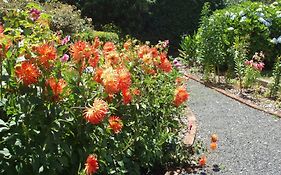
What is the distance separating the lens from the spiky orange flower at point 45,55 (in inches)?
98.2

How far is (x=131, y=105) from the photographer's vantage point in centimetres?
343

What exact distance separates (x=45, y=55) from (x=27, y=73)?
144mm

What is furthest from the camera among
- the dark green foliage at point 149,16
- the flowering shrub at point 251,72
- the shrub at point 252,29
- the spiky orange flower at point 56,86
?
the dark green foliage at point 149,16

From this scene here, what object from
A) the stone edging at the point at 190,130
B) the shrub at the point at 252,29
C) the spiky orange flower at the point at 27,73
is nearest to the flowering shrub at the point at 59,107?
the spiky orange flower at the point at 27,73

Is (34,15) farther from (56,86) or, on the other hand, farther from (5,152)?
(5,152)

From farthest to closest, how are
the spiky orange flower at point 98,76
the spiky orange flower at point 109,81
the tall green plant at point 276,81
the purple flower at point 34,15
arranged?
1. the tall green plant at point 276,81
2. the purple flower at point 34,15
3. the spiky orange flower at point 98,76
4. the spiky orange flower at point 109,81

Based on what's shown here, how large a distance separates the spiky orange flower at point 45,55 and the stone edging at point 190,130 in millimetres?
2365

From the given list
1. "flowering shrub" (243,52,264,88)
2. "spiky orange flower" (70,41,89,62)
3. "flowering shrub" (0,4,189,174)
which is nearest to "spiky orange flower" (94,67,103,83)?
"flowering shrub" (0,4,189,174)

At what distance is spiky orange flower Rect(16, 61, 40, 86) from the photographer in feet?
7.96

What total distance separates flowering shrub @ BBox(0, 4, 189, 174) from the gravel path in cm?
125

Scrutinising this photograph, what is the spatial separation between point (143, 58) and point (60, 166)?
1.32 m

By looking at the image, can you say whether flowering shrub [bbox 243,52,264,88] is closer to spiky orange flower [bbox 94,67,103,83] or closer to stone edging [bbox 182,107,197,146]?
stone edging [bbox 182,107,197,146]

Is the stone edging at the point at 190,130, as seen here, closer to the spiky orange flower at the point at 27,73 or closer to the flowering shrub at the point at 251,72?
the flowering shrub at the point at 251,72

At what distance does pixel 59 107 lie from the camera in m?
2.60
